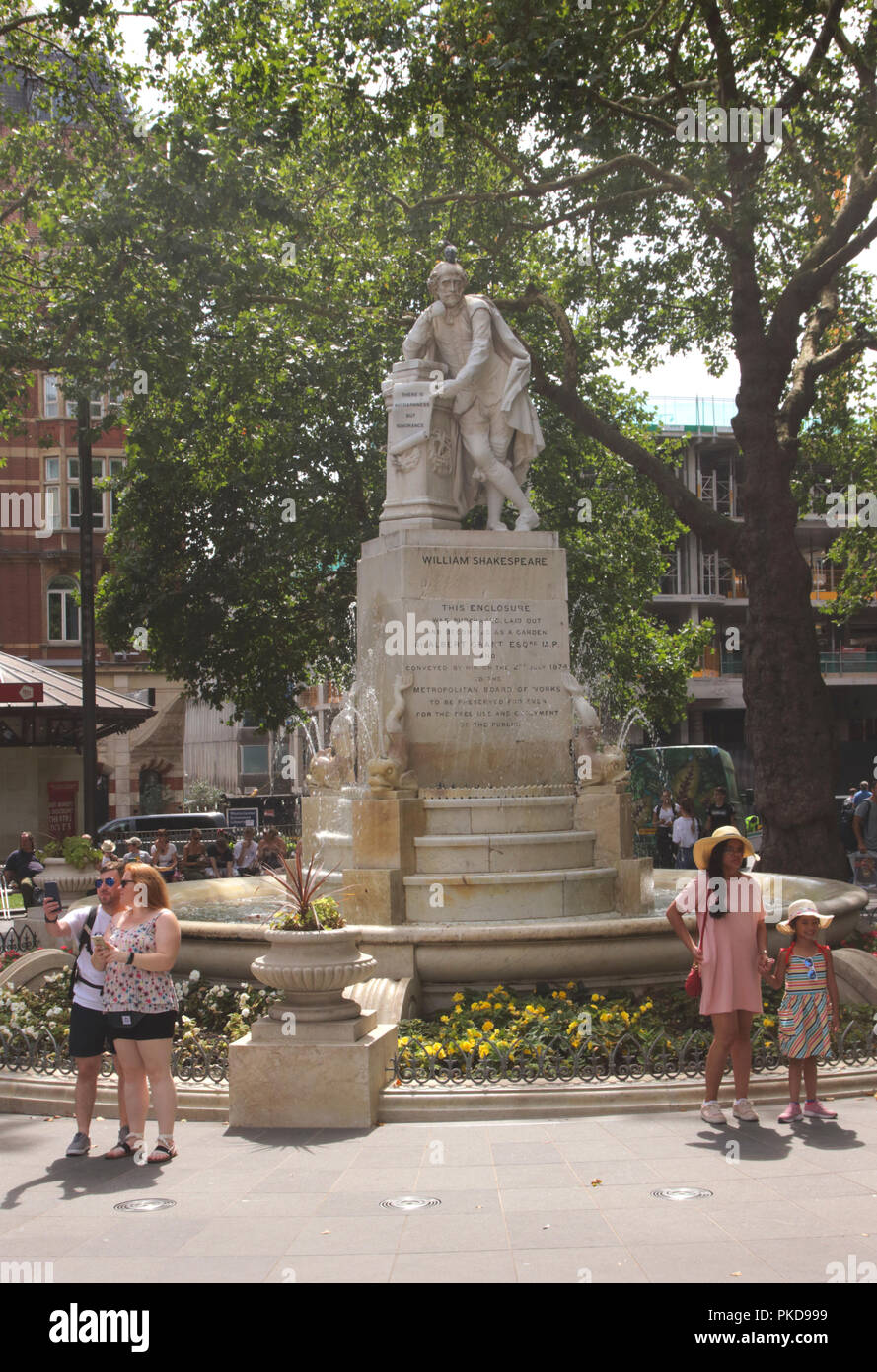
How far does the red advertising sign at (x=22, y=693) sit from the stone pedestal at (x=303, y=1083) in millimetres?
18129

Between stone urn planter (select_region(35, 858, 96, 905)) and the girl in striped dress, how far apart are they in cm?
1123

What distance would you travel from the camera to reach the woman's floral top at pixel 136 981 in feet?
25.1

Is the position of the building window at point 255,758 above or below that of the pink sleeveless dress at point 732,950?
above

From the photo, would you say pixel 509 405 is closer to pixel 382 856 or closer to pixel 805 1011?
pixel 382 856

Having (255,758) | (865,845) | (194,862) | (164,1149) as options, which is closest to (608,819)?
(164,1149)

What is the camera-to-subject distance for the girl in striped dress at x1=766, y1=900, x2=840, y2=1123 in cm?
799

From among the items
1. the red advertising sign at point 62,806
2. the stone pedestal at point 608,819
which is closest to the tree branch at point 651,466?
the stone pedestal at point 608,819

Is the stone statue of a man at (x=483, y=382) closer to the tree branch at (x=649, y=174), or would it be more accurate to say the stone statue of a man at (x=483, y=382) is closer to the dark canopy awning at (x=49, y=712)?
the tree branch at (x=649, y=174)

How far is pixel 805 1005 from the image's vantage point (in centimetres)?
815

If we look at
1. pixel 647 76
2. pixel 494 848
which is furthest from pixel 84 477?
pixel 494 848

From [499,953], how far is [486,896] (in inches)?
51.0

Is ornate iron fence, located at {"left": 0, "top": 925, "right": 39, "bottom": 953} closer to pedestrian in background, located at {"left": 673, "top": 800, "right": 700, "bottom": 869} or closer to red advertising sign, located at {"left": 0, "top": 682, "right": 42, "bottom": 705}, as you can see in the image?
Answer: red advertising sign, located at {"left": 0, "top": 682, "right": 42, "bottom": 705}

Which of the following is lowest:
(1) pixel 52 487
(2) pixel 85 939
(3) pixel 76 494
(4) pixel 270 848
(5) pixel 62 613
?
(4) pixel 270 848

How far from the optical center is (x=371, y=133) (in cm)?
2038
